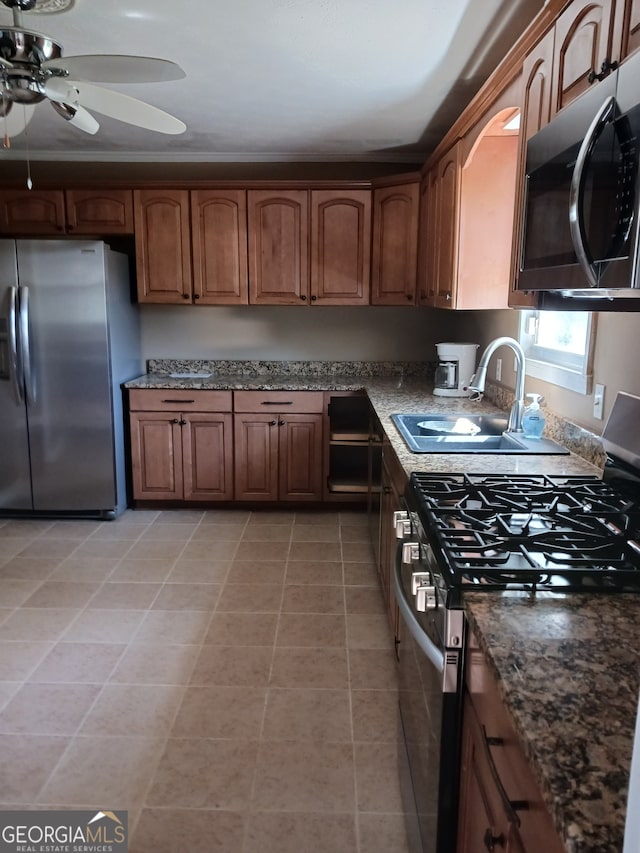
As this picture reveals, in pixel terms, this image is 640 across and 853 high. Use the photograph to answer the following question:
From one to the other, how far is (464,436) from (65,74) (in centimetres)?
200

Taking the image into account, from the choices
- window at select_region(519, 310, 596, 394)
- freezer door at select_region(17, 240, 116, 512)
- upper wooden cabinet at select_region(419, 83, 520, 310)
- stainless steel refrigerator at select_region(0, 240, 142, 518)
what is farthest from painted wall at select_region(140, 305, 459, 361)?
window at select_region(519, 310, 596, 394)

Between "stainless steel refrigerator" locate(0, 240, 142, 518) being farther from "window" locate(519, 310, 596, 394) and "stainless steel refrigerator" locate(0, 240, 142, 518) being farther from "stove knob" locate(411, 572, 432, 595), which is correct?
"stove knob" locate(411, 572, 432, 595)

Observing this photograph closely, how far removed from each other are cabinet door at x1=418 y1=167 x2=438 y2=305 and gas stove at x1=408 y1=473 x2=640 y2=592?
6.48 feet

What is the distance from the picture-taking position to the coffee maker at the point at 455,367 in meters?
3.72

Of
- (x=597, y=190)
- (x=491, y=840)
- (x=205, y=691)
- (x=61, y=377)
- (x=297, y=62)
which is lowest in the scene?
(x=205, y=691)

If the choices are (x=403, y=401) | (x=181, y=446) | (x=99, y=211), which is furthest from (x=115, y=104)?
(x=181, y=446)

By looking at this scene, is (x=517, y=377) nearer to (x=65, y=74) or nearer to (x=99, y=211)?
(x=65, y=74)

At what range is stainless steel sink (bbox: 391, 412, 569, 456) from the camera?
2.35 meters

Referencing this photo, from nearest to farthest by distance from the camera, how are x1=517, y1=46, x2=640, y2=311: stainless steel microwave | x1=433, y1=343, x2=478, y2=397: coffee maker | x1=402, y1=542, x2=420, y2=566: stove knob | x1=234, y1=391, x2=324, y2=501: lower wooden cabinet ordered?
x1=517, y1=46, x2=640, y2=311: stainless steel microwave
x1=402, y1=542, x2=420, y2=566: stove knob
x1=433, y1=343, x2=478, y2=397: coffee maker
x1=234, y1=391, x2=324, y2=501: lower wooden cabinet

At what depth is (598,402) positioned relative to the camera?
84.2 inches

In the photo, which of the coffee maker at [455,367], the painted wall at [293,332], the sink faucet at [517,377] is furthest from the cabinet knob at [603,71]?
the painted wall at [293,332]

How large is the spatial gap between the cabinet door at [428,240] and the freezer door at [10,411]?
2.50 m

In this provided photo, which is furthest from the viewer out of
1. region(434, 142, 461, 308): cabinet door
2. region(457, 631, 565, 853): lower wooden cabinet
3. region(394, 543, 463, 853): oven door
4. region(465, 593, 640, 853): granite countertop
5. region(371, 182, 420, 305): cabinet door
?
region(371, 182, 420, 305): cabinet door

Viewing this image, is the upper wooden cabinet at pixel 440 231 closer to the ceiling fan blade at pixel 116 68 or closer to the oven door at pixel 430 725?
the ceiling fan blade at pixel 116 68
